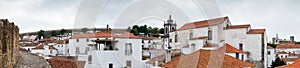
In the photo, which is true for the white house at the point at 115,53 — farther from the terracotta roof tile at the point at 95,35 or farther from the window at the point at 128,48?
the terracotta roof tile at the point at 95,35

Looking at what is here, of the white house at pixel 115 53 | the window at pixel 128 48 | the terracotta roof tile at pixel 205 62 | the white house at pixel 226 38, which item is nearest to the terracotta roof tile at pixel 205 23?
the white house at pixel 226 38

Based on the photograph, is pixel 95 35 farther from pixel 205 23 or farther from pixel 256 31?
pixel 256 31

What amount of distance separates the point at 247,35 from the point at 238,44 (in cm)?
124

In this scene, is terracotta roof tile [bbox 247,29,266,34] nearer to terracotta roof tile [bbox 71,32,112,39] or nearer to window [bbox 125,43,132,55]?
window [bbox 125,43,132,55]

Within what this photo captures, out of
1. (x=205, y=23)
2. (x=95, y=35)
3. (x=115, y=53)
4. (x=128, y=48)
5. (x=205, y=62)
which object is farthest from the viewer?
(x=95, y=35)

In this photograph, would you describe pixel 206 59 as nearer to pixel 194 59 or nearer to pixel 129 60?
pixel 194 59

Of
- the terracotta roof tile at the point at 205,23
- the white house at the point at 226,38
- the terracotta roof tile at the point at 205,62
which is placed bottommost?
the terracotta roof tile at the point at 205,62

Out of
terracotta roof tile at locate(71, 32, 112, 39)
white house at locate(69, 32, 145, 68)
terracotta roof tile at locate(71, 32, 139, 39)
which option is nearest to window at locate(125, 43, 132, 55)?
white house at locate(69, 32, 145, 68)

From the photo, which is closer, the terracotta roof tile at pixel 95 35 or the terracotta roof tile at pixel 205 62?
the terracotta roof tile at pixel 205 62

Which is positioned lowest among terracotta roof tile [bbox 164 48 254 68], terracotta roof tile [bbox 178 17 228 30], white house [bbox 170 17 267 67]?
terracotta roof tile [bbox 164 48 254 68]

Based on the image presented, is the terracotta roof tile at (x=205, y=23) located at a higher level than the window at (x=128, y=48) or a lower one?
higher

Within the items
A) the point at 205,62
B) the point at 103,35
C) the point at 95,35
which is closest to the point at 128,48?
the point at 103,35

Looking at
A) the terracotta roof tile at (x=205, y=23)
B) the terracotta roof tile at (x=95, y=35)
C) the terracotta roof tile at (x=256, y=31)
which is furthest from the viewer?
the terracotta roof tile at (x=95, y=35)

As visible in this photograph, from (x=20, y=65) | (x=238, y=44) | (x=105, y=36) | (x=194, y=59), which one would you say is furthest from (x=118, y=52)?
(x=20, y=65)
